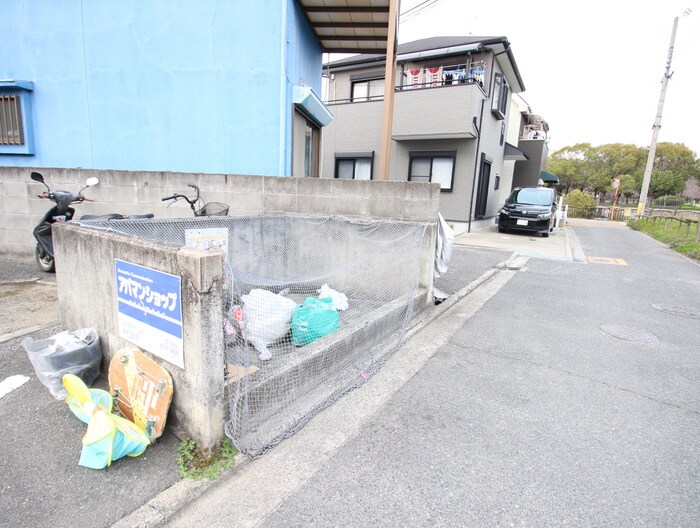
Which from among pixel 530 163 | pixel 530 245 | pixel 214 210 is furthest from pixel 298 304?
pixel 530 163

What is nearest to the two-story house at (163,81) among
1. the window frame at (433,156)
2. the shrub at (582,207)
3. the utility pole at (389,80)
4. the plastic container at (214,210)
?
the utility pole at (389,80)

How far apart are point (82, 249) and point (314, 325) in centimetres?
188

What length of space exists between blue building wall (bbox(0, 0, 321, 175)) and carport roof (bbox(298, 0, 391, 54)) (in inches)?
13.0

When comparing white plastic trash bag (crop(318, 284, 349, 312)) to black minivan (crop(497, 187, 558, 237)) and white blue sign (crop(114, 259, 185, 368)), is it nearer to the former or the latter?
white blue sign (crop(114, 259, 185, 368))

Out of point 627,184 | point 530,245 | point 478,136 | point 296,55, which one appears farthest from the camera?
point 627,184

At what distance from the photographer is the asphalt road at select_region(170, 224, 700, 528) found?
1.88 metres

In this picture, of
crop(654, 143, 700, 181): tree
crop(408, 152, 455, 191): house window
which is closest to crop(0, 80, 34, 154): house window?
crop(408, 152, 455, 191): house window

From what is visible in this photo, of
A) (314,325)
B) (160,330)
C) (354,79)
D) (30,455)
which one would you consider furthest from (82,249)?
(354,79)

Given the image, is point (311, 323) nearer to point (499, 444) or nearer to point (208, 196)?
point (499, 444)

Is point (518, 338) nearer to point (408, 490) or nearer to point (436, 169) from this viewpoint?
point (408, 490)

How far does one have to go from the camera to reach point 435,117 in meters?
12.8

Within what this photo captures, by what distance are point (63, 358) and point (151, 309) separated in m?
0.93

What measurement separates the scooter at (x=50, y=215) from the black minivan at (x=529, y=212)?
1287 cm

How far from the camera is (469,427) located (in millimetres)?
2562
